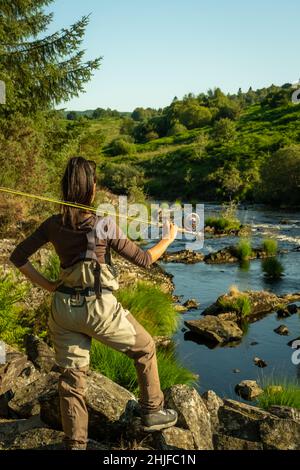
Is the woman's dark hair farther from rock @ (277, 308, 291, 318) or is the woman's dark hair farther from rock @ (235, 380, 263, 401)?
rock @ (277, 308, 291, 318)

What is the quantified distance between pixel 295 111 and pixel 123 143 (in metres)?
32.2

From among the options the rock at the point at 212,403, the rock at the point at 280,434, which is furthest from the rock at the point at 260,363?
the rock at the point at 280,434

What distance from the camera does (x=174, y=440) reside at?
4.30 metres

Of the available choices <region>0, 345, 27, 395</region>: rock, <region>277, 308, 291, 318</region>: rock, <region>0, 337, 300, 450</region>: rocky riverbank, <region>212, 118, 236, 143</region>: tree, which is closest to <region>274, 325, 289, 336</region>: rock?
<region>277, 308, 291, 318</region>: rock

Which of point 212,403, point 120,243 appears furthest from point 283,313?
point 120,243

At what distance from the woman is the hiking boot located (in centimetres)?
52

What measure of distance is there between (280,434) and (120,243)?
2.30m

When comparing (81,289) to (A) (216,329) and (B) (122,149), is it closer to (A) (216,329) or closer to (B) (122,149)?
(A) (216,329)

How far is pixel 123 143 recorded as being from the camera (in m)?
99.3

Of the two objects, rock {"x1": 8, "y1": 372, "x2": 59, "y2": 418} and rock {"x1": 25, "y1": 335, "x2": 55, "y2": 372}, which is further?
rock {"x1": 25, "y1": 335, "x2": 55, "y2": 372}

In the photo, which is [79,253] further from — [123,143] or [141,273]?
[123,143]

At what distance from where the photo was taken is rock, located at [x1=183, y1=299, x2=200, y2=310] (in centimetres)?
1502

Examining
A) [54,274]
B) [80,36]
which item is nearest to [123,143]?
[80,36]

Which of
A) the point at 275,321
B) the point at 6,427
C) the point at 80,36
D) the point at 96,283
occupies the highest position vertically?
the point at 80,36
